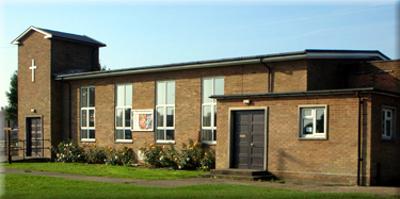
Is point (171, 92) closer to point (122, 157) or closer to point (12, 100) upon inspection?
point (122, 157)

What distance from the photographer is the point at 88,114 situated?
30.4 meters

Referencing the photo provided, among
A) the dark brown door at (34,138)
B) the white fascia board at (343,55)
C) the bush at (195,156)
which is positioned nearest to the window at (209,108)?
the bush at (195,156)

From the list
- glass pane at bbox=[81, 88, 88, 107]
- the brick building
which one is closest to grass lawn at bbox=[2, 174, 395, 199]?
the brick building

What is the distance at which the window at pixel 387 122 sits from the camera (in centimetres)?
1861

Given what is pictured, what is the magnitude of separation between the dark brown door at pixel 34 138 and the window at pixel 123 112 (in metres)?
5.90

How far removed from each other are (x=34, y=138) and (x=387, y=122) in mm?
20975

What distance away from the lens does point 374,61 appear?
21984 millimetres

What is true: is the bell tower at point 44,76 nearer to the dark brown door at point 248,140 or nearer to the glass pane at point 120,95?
the glass pane at point 120,95

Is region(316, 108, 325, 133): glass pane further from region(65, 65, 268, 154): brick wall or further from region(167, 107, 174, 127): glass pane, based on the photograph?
region(167, 107, 174, 127): glass pane

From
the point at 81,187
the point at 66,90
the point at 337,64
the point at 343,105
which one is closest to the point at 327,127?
the point at 343,105

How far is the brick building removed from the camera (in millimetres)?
18109

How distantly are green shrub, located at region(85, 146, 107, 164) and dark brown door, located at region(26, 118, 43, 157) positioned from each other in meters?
4.20

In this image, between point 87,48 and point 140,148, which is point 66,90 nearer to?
point 87,48

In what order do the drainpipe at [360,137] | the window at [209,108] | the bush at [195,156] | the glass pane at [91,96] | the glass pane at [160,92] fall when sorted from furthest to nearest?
the glass pane at [91,96] < the glass pane at [160,92] < the window at [209,108] < the bush at [195,156] < the drainpipe at [360,137]
